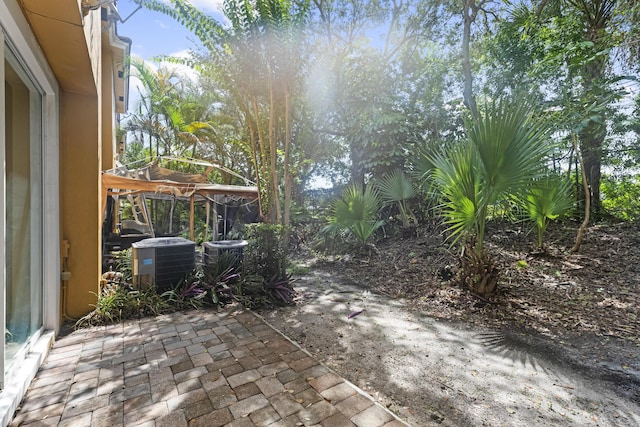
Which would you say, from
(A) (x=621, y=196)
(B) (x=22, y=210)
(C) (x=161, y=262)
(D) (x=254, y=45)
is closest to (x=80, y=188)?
(B) (x=22, y=210)

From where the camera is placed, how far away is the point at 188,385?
2.12 meters

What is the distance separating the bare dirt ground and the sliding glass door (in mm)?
2197

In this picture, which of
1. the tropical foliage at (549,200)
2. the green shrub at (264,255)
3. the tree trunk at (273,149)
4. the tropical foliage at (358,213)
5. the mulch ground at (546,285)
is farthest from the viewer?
the tropical foliage at (358,213)

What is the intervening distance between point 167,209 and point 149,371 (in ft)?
41.1

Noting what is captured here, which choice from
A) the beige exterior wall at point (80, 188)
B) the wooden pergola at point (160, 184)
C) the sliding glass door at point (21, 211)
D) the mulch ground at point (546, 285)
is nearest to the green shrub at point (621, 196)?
the mulch ground at point (546, 285)

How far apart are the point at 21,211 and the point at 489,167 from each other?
4.63 meters

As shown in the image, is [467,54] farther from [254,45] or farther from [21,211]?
[21,211]

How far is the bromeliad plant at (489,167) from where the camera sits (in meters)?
3.21

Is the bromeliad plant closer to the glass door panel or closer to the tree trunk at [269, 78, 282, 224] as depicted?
the tree trunk at [269, 78, 282, 224]

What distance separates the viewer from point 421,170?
653 centimetres

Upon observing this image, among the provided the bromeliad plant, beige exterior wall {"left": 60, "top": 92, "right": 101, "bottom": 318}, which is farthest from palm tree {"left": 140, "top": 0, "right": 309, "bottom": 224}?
the bromeliad plant

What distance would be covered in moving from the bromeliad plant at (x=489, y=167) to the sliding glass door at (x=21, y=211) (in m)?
4.27

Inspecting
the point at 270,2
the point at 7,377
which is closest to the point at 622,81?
the point at 270,2

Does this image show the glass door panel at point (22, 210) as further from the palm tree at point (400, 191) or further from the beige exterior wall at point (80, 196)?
the palm tree at point (400, 191)
